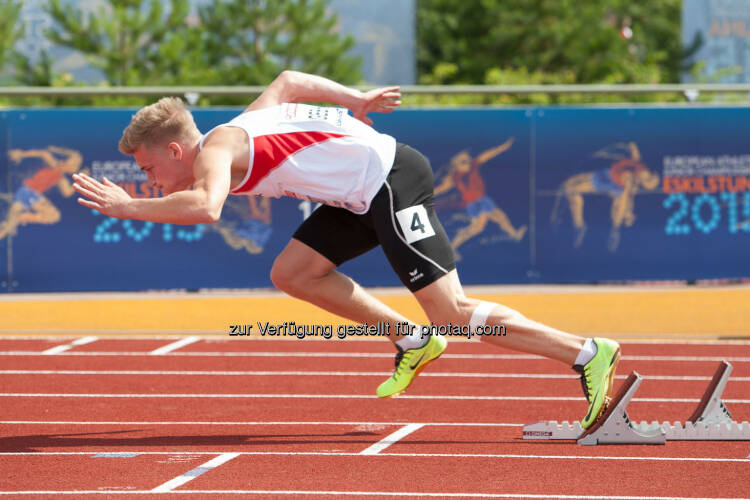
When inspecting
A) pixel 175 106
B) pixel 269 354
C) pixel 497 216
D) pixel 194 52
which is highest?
pixel 194 52

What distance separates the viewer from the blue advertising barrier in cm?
1190

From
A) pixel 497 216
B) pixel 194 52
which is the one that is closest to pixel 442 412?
pixel 497 216

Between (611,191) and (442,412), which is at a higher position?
(611,191)

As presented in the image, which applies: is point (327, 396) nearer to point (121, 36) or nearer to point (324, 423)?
point (324, 423)

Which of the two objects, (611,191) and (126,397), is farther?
(611,191)

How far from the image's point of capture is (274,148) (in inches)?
228

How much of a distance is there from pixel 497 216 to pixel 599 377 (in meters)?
6.24

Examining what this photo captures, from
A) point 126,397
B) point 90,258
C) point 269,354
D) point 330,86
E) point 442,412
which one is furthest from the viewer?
point 90,258

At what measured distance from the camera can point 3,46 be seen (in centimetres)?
3312

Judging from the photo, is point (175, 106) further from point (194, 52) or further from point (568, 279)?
point (194, 52)

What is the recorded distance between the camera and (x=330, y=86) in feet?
20.9

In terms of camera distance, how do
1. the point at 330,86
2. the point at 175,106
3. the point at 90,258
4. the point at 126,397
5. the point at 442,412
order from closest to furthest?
the point at 175,106
the point at 330,86
the point at 442,412
the point at 126,397
the point at 90,258

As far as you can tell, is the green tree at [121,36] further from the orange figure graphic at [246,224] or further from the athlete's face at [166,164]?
the athlete's face at [166,164]

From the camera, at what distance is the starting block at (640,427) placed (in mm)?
5867
